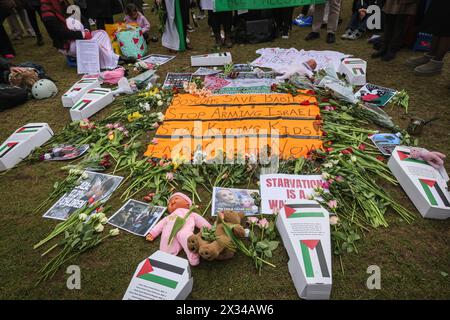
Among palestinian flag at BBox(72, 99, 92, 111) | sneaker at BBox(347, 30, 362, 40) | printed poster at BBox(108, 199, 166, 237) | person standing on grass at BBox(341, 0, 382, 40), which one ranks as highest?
person standing on grass at BBox(341, 0, 382, 40)

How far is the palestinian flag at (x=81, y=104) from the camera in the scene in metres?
3.70

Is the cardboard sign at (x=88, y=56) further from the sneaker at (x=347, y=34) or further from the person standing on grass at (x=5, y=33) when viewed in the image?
the sneaker at (x=347, y=34)

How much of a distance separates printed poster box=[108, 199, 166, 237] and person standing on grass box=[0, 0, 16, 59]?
532cm

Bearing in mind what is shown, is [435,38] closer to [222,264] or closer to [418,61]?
[418,61]

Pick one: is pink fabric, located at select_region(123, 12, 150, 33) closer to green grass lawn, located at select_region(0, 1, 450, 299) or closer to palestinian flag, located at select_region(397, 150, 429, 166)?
green grass lawn, located at select_region(0, 1, 450, 299)

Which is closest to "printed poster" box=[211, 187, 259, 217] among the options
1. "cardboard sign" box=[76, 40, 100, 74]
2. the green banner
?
"cardboard sign" box=[76, 40, 100, 74]

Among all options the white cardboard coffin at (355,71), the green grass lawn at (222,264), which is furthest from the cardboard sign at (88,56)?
the white cardboard coffin at (355,71)

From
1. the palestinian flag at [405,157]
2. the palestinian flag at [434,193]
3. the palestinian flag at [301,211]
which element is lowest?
the palestinian flag at [434,193]

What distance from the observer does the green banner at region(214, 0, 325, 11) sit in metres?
5.40

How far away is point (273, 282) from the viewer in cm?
194

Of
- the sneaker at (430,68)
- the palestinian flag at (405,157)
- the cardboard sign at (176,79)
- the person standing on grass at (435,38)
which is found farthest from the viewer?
the cardboard sign at (176,79)

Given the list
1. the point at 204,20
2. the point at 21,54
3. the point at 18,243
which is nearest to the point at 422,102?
the point at 18,243

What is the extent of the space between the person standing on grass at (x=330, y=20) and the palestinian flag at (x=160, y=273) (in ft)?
17.7

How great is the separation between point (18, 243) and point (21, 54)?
5533mm
